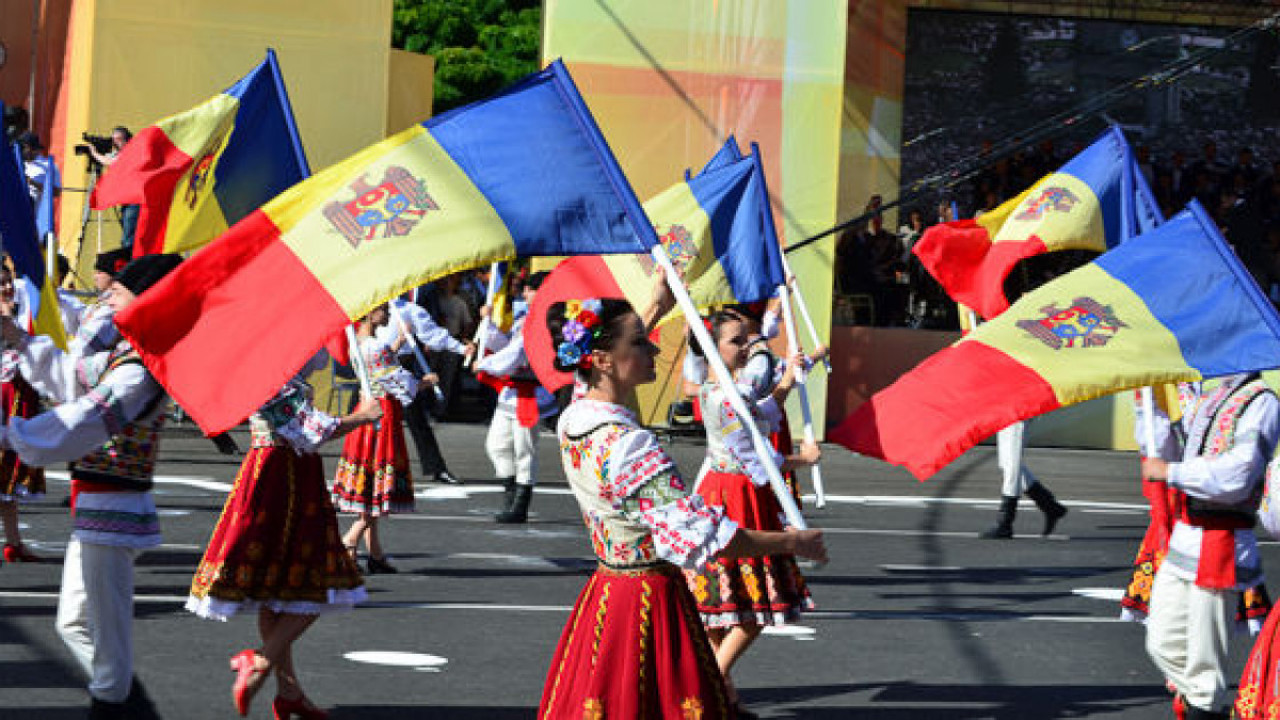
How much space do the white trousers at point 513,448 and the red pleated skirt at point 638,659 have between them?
8297 mm

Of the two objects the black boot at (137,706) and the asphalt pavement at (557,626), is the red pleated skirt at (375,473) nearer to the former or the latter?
the asphalt pavement at (557,626)

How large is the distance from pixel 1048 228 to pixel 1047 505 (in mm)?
4921

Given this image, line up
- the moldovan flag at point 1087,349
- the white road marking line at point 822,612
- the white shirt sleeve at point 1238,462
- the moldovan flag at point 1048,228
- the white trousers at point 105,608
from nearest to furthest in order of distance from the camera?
1. the moldovan flag at point 1087,349
2. the white trousers at point 105,608
3. the white shirt sleeve at point 1238,462
4. the moldovan flag at point 1048,228
5. the white road marking line at point 822,612

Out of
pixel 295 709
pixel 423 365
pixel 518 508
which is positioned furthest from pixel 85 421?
pixel 423 365

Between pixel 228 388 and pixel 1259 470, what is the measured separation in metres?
3.81

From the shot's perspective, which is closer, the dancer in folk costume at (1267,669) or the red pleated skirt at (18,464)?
the dancer in folk costume at (1267,669)

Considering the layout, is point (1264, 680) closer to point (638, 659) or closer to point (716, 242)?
point (638, 659)

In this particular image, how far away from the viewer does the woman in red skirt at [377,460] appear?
11.8 m

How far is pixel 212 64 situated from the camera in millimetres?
21766

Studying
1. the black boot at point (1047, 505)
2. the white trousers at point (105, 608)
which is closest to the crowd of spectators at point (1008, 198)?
the black boot at point (1047, 505)

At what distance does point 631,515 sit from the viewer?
5.73 m

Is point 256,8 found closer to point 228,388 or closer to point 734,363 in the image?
point 734,363

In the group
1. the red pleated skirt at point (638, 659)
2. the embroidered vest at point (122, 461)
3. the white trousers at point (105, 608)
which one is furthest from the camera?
the embroidered vest at point (122, 461)

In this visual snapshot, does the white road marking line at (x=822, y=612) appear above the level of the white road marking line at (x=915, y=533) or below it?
below
